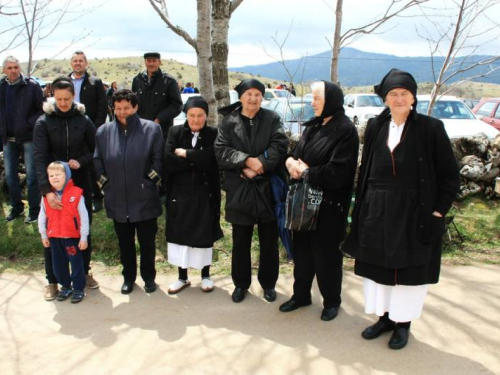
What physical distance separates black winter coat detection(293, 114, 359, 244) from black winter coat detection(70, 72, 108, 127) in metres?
3.20

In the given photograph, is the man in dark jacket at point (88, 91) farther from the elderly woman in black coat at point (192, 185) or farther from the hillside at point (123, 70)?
the hillside at point (123, 70)

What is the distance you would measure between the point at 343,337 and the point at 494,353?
1.05 m

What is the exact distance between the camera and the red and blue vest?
4168 mm

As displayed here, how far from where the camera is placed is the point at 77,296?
432 centimetres

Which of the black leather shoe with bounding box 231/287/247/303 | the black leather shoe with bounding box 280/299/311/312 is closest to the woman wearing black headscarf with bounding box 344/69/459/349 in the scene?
the black leather shoe with bounding box 280/299/311/312

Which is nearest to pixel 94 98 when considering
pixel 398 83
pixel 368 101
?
pixel 398 83

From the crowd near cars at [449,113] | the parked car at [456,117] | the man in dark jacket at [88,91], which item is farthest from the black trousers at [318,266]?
the parked car at [456,117]

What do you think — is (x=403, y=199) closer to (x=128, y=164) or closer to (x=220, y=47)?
(x=128, y=164)

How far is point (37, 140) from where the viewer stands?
4445 millimetres

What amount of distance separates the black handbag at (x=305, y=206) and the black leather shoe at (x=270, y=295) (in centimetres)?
87

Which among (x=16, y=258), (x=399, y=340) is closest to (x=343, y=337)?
(x=399, y=340)

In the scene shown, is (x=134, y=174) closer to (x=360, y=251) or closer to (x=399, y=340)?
(x=360, y=251)

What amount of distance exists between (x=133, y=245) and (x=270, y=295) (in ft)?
4.46

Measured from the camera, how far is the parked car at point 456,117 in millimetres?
10477
